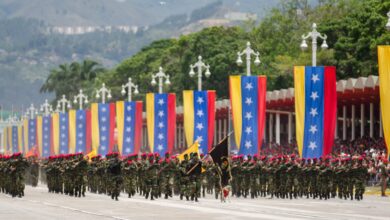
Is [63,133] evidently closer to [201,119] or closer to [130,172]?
[201,119]

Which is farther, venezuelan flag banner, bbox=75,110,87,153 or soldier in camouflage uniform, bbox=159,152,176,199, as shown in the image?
venezuelan flag banner, bbox=75,110,87,153

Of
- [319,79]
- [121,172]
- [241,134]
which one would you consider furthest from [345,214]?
[241,134]

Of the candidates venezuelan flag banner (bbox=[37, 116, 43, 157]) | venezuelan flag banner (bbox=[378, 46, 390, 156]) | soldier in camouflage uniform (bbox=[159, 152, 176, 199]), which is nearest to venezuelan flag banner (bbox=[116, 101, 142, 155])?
venezuelan flag banner (bbox=[37, 116, 43, 157])

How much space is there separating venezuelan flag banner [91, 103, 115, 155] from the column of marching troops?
3676 centimetres

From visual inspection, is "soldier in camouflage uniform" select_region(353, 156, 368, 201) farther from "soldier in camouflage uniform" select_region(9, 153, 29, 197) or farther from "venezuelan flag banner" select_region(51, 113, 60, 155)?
"venezuelan flag banner" select_region(51, 113, 60, 155)

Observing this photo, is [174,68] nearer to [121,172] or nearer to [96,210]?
[121,172]

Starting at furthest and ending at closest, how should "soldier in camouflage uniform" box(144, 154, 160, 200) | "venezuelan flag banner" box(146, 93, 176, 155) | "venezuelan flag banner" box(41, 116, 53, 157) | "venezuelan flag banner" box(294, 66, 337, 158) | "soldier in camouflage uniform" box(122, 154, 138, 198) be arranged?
"venezuelan flag banner" box(41, 116, 53, 157), "venezuelan flag banner" box(146, 93, 176, 155), "venezuelan flag banner" box(294, 66, 337, 158), "soldier in camouflage uniform" box(122, 154, 138, 198), "soldier in camouflage uniform" box(144, 154, 160, 200)

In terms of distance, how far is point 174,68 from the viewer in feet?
476

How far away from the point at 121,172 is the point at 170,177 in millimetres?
2194

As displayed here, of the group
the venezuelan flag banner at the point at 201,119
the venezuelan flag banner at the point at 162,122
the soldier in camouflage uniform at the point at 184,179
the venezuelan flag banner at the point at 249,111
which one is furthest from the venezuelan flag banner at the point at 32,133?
the soldier in camouflage uniform at the point at 184,179

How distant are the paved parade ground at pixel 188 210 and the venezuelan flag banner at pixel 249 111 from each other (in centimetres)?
1501

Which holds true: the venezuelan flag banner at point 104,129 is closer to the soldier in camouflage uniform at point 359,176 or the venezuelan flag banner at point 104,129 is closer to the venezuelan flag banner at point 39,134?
the venezuelan flag banner at point 39,134

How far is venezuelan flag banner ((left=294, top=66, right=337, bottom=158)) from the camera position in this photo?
5394 centimetres

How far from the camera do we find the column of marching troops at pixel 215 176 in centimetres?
4788
